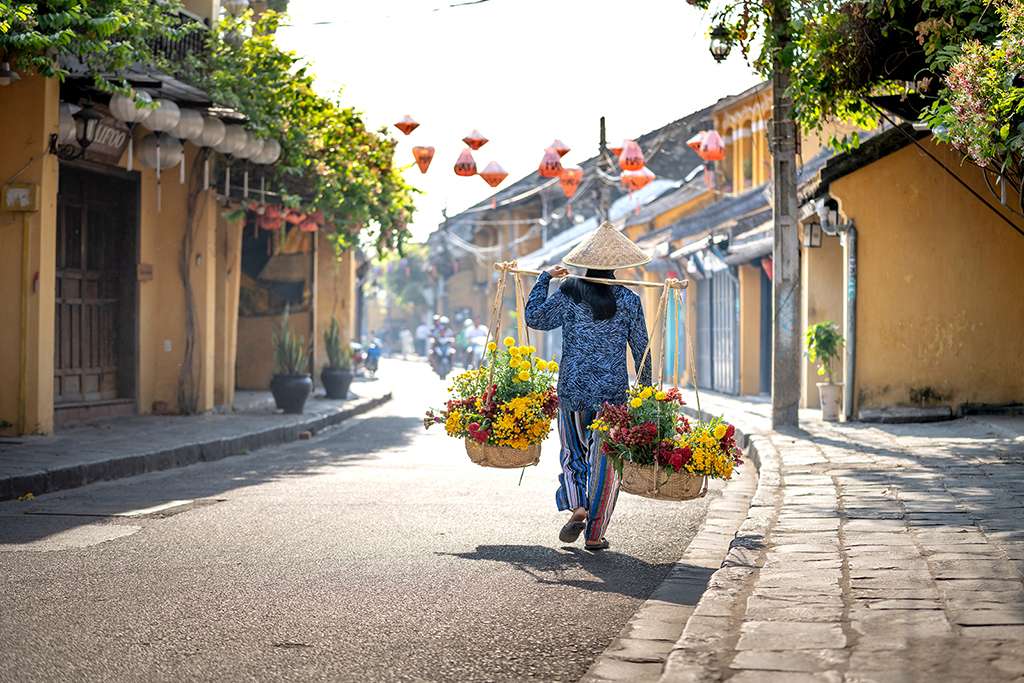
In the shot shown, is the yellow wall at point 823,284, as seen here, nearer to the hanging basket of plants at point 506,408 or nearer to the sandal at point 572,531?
the hanging basket of plants at point 506,408

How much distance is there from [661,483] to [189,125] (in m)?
11.4

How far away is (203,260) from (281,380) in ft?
7.09

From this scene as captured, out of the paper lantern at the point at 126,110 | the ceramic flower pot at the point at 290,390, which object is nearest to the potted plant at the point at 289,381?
the ceramic flower pot at the point at 290,390

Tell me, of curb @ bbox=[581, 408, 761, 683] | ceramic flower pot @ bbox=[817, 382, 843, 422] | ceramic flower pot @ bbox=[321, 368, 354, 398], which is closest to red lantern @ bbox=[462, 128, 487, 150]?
ceramic flower pot @ bbox=[321, 368, 354, 398]

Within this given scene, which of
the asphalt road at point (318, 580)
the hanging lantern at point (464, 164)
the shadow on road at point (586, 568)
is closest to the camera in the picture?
the asphalt road at point (318, 580)

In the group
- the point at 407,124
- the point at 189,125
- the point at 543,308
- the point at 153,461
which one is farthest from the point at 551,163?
the point at 543,308

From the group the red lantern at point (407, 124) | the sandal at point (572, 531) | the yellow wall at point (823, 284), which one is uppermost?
the red lantern at point (407, 124)

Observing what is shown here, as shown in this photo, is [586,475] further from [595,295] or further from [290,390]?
[290,390]

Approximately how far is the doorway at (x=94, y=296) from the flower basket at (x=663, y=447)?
11480 millimetres

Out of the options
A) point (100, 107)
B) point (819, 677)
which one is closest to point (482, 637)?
point (819, 677)

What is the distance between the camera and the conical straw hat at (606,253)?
327 inches

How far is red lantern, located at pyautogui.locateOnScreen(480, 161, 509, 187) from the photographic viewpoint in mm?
22672

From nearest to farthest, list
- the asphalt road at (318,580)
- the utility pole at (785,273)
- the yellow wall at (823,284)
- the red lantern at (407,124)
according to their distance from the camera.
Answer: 1. the asphalt road at (318,580)
2. the utility pole at (785,273)
3. the yellow wall at (823,284)
4. the red lantern at (407,124)

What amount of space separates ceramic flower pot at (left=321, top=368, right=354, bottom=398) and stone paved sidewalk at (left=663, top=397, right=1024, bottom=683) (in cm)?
1509
